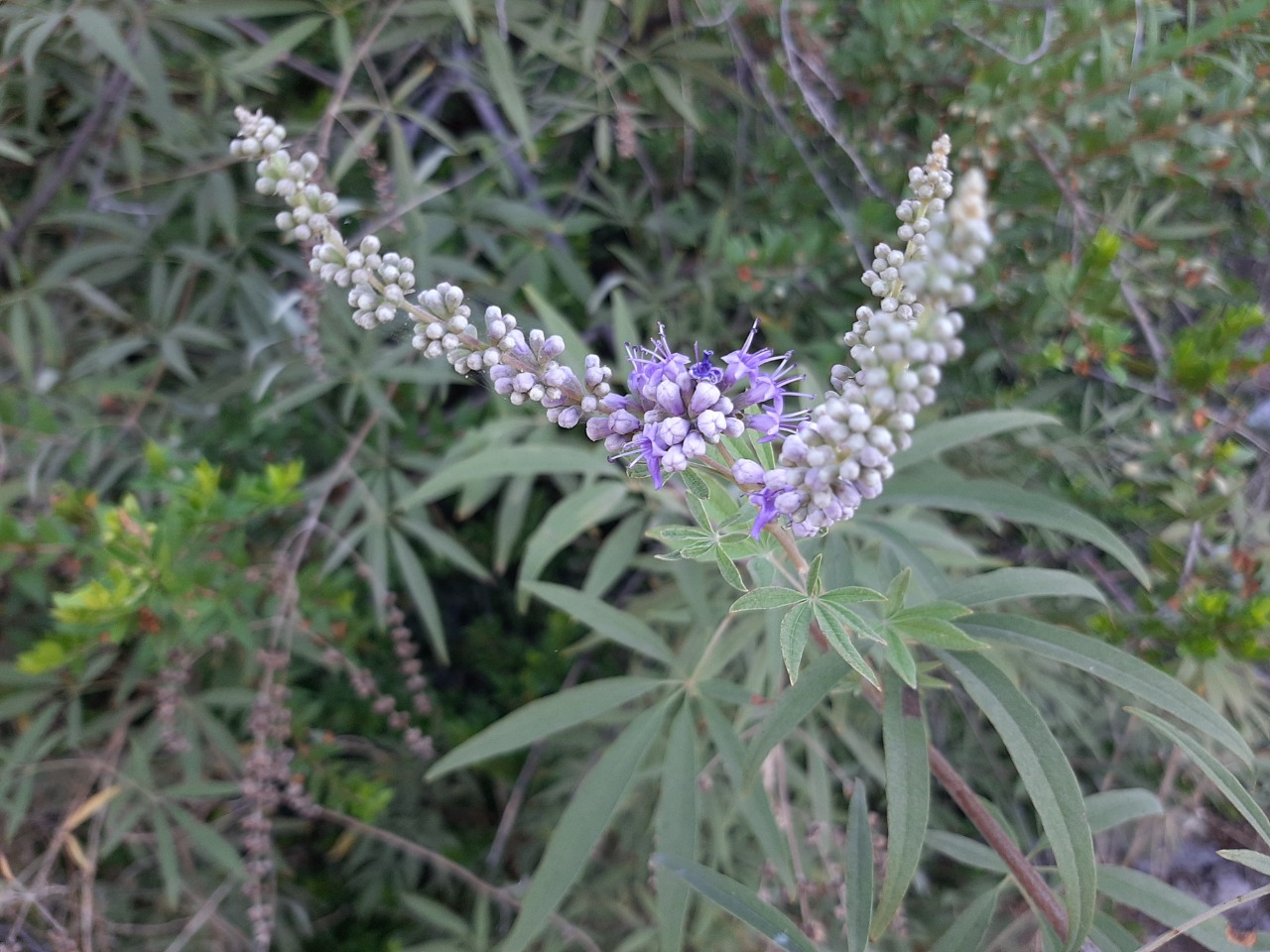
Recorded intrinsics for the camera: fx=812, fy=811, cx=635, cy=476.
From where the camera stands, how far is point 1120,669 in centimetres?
133

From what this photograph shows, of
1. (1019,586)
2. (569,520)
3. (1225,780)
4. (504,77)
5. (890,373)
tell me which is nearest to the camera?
(890,373)

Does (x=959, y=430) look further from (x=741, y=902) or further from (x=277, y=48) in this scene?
(x=277, y=48)

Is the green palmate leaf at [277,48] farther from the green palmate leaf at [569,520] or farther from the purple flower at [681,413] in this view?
the purple flower at [681,413]

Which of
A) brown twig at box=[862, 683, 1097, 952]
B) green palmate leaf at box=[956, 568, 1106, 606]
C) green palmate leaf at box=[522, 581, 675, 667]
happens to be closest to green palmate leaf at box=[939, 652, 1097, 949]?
brown twig at box=[862, 683, 1097, 952]

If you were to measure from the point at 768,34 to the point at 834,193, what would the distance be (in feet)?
1.95

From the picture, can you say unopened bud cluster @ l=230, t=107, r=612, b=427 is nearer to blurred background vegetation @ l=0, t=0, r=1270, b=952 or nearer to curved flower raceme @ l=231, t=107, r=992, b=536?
curved flower raceme @ l=231, t=107, r=992, b=536

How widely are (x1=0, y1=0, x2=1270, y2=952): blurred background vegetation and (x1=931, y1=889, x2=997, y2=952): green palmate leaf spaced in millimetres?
802

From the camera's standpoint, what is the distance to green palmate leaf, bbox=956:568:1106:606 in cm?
144

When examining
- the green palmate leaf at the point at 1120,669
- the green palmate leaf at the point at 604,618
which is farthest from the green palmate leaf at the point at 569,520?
the green palmate leaf at the point at 1120,669

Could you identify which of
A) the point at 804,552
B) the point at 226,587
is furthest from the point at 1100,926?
the point at 226,587

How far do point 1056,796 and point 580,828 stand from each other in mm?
870

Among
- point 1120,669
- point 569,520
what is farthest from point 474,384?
point 1120,669

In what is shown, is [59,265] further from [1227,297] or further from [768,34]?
[1227,297]

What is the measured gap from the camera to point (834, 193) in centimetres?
277
